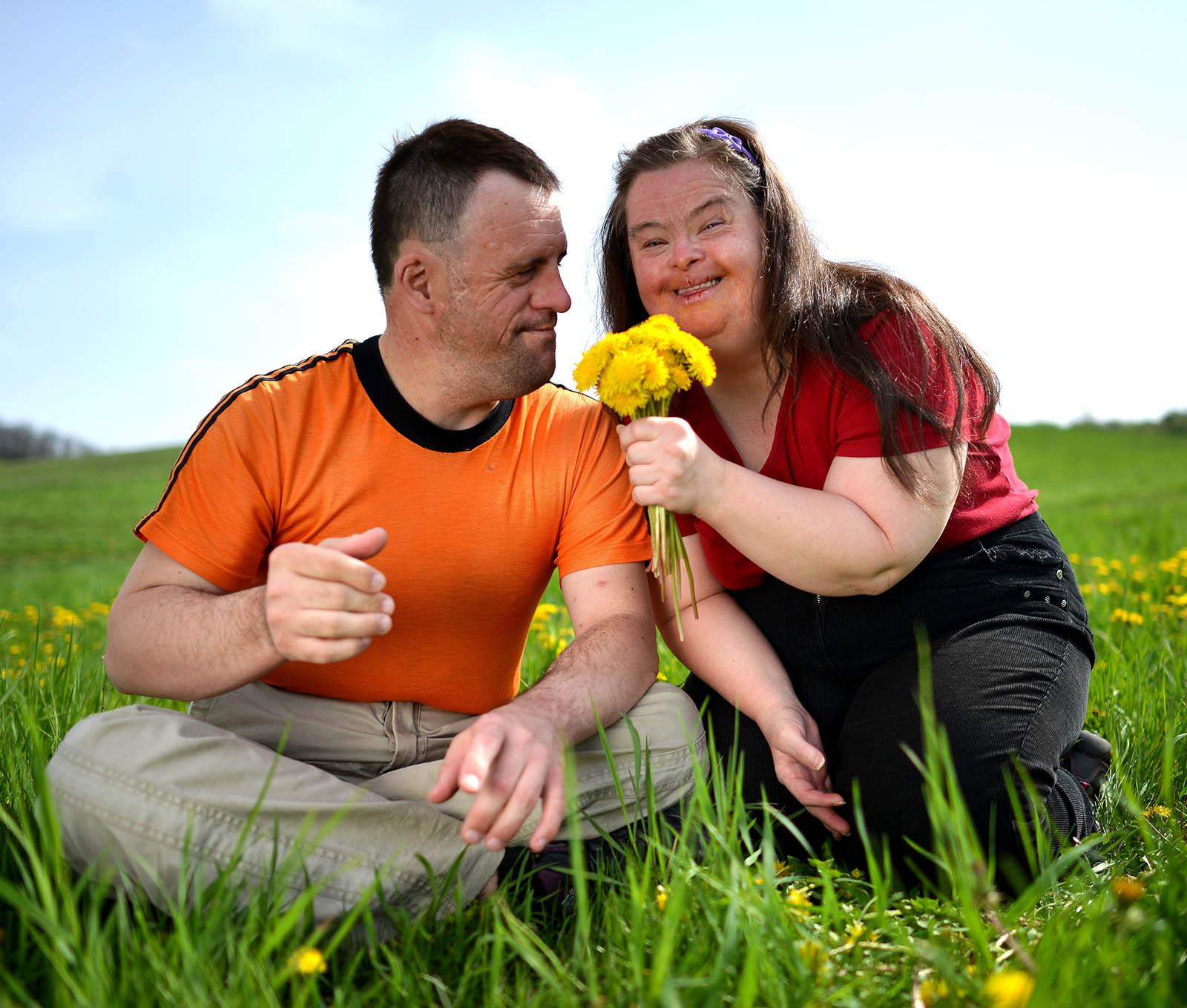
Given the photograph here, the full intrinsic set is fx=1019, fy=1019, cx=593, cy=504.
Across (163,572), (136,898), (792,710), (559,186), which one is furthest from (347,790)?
(559,186)

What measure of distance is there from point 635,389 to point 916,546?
2.80ft

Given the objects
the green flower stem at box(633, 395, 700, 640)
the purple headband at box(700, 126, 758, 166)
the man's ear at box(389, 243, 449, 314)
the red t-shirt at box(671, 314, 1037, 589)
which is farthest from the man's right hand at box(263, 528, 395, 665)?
the purple headband at box(700, 126, 758, 166)

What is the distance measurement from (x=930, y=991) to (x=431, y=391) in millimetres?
1922

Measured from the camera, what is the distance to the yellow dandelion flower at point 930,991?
5.44 feet

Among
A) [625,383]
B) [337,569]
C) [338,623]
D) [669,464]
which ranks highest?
[625,383]

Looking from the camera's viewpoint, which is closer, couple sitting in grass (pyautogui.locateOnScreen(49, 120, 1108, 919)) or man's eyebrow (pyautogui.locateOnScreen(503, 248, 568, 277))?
couple sitting in grass (pyautogui.locateOnScreen(49, 120, 1108, 919))

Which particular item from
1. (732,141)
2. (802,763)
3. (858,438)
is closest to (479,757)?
(802,763)

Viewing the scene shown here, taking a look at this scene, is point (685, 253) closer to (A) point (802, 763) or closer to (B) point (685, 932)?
(A) point (802, 763)

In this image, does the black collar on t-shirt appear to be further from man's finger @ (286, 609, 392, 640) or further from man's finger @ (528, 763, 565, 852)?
man's finger @ (528, 763, 565, 852)

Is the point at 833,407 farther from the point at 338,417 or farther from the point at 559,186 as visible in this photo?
the point at 338,417

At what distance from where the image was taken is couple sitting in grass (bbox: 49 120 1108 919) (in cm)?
256

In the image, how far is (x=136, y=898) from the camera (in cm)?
198

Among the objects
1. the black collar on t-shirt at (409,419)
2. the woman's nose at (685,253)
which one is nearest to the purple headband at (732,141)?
the woman's nose at (685,253)

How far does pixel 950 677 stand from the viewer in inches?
106
